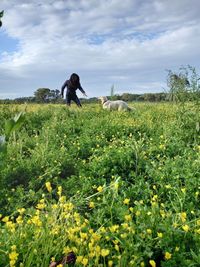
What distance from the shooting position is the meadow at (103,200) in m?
3.00

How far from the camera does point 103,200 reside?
3943mm

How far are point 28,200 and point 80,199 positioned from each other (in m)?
0.77

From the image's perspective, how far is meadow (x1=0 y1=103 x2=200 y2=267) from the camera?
300 centimetres

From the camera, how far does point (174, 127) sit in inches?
329

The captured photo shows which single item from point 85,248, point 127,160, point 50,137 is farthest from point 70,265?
point 50,137

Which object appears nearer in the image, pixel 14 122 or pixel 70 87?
pixel 14 122

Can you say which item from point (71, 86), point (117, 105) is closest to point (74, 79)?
point (71, 86)

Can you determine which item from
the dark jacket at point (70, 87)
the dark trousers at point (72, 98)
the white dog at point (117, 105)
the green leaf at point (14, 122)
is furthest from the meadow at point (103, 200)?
the dark jacket at point (70, 87)

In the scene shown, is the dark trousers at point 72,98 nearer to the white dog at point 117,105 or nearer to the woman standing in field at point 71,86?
the woman standing in field at point 71,86

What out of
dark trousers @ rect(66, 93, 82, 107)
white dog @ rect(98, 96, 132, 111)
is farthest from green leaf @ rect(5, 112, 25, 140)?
dark trousers @ rect(66, 93, 82, 107)

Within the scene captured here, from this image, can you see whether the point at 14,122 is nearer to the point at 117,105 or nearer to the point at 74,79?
the point at 117,105

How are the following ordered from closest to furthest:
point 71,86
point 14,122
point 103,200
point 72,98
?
point 14,122
point 103,200
point 71,86
point 72,98

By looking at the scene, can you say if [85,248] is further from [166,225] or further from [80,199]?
[80,199]

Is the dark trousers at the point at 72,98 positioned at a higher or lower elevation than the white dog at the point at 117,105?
higher
